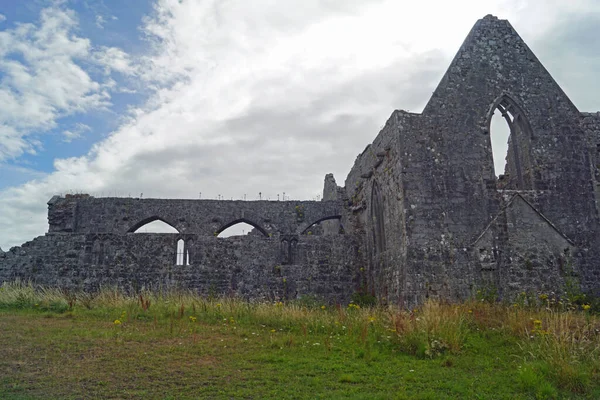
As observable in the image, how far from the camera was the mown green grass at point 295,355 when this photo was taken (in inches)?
239

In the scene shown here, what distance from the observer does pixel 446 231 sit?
528 inches

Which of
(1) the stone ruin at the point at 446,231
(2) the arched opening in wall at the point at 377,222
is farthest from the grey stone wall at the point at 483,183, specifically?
(2) the arched opening in wall at the point at 377,222

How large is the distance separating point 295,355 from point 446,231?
729 centimetres

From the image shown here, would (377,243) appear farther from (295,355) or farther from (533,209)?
(295,355)

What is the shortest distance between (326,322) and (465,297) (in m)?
4.91

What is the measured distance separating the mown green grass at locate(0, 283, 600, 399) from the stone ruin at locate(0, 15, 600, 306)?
2947mm

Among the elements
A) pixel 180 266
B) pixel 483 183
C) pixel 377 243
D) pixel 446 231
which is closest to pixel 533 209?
pixel 483 183

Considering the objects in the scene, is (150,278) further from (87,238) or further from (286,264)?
(286,264)

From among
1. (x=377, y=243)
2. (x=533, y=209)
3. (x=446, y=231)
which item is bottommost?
(x=377, y=243)

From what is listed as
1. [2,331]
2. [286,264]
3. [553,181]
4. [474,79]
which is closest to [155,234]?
[286,264]

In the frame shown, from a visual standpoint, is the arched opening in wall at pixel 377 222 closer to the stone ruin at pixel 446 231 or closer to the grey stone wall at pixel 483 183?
the stone ruin at pixel 446 231

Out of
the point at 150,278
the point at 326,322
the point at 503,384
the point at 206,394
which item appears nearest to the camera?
Answer: the point at 206,394

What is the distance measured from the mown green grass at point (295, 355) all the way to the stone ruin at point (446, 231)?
116 inches

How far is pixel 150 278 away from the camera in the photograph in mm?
15281
